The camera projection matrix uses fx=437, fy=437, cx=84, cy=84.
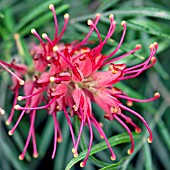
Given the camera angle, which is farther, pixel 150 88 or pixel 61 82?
pixel 150 88

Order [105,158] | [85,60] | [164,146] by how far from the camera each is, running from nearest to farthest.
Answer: [85,60] → [105,158] → [164,146]

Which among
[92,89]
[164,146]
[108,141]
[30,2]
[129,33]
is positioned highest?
[30,2]

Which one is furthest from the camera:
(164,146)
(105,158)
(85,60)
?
(164,146)

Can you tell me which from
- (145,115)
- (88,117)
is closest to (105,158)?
(145,115)

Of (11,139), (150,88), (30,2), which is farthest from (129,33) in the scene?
(11,139)

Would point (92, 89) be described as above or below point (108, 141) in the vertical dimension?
above

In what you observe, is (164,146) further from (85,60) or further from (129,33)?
(85,60)

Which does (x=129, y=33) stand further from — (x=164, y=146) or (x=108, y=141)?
(x=108, y=141)

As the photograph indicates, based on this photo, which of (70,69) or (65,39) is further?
(65,39)

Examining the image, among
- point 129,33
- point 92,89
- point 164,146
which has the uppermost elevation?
point 129,33
